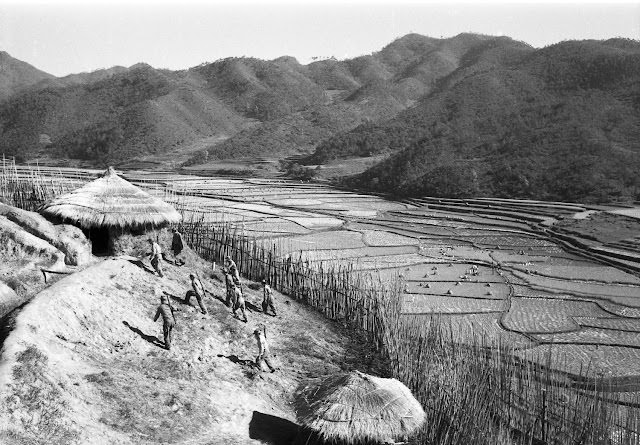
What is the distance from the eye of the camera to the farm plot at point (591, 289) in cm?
1469

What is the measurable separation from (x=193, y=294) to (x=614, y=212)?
21678mm

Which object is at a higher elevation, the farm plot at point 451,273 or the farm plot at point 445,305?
the farm plot at point 451,273

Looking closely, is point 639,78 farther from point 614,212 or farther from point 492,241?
point 492,241

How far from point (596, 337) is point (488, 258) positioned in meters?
7.12

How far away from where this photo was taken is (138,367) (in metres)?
7.12

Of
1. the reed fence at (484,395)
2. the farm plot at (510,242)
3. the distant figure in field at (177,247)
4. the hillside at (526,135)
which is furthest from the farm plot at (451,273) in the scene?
the hillside at (526,135)

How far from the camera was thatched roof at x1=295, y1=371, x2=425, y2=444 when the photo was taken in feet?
20.9

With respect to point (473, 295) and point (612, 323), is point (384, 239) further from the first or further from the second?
point (612, 323)

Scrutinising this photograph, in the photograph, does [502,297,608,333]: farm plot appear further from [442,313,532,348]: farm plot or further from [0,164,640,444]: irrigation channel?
[442,313,532,348]: farm plot

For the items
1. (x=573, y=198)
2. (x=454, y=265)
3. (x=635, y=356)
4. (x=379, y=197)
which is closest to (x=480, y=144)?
(x=379, y=197)

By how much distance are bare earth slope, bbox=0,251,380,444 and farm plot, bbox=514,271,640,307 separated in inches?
293

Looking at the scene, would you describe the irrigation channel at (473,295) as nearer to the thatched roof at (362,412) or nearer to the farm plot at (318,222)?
the farm plot at (318,222)

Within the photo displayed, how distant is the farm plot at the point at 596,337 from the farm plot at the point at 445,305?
170cm

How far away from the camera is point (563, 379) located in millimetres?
9469
